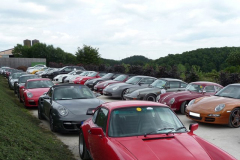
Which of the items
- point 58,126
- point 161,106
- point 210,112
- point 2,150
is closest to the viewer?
point 2,150

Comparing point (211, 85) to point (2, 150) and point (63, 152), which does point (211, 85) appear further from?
point (2, 150)

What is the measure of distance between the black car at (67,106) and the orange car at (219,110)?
10.6 feet

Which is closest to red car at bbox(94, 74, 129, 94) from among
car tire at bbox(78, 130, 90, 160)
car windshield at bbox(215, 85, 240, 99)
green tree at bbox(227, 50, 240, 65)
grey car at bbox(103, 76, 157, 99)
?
grey car at bbox(103, 76, 157, 99)

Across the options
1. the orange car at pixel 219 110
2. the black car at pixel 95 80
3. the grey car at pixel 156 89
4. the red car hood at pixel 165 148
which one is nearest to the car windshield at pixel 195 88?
the grey car at pixel 156 89

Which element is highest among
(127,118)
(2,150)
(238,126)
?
(127,118)

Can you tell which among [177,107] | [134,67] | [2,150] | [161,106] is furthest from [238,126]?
[134,67]

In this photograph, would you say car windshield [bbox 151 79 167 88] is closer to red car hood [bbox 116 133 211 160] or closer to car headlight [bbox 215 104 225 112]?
car headlight [bbox 215 104 225 112]

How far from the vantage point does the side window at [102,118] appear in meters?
4.65

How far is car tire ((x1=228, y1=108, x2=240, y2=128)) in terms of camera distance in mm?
8812

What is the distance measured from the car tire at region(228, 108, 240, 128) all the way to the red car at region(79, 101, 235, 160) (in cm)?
485

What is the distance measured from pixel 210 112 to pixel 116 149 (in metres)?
5.74

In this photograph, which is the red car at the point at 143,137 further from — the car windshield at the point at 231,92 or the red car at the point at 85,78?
the red car at the point at 85,78

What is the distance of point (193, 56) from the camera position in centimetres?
6334

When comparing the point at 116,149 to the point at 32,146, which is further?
the point at 32,146
